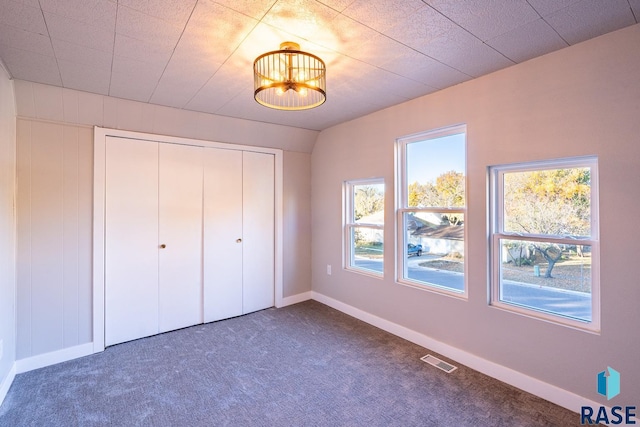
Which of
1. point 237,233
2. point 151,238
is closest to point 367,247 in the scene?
point 237,233

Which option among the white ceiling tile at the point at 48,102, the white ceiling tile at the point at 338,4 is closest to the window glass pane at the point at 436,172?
the white ceiling tile at the point at 338,4

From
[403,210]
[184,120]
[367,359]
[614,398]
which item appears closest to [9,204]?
[184,120]

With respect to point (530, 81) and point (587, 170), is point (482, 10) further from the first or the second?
point (587, 170)

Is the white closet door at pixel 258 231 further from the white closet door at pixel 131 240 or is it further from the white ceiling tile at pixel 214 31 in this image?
the white ceiling tile at pixel 214 31

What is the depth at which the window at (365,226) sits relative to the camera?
362 cm

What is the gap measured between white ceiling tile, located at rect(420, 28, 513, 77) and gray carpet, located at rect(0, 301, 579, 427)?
8.14ft

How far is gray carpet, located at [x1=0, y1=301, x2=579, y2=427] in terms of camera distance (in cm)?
202

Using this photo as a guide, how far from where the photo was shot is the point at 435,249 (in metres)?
3.03

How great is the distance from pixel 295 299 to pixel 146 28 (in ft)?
11.6

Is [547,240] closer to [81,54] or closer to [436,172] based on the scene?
[436,172]

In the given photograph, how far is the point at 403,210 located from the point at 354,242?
3.17ft

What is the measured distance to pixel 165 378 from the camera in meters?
2.48

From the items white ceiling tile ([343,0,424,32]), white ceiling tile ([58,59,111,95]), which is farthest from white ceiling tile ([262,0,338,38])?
white ceiling tile ([58,59,111,95])

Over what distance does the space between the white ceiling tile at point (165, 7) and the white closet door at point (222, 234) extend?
6.85ft
